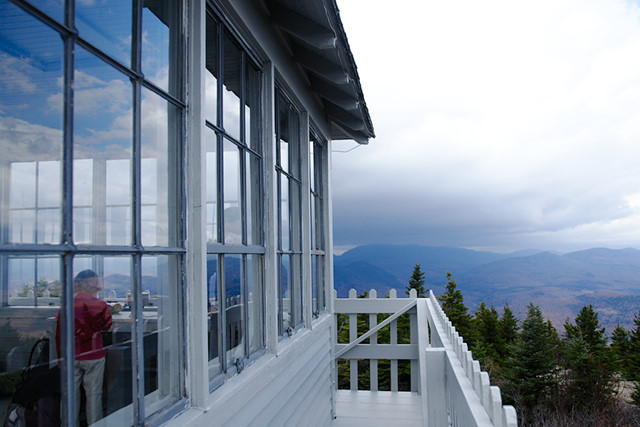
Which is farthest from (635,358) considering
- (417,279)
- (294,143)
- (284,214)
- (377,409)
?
(284,214)

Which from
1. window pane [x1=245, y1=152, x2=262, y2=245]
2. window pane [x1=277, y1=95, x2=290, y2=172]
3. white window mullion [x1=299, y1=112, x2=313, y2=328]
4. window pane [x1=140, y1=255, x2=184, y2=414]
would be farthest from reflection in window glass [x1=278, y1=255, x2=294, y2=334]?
window pane [x1=140, y1=255, x2=184, y2=414]

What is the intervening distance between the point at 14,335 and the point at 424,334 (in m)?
5.77

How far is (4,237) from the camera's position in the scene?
95cm

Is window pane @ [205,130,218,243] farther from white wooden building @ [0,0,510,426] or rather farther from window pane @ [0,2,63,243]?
window pane @ [0,2,63,243]

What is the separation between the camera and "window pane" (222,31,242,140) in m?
2.31

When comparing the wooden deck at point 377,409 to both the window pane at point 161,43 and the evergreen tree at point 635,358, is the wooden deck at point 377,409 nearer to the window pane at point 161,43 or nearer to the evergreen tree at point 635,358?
the window pane at point 161,43

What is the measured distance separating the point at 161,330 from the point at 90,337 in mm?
385

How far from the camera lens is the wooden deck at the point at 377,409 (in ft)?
18.3

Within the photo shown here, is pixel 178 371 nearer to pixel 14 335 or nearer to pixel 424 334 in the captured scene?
pixel 14 335

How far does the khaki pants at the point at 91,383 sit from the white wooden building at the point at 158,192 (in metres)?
0.03

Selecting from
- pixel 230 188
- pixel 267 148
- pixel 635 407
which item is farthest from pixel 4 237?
pixel 635 407

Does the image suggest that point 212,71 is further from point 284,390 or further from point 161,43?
point 284,390

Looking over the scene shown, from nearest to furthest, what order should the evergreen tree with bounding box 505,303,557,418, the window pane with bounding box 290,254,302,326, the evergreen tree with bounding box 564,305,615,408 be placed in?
the window pane with bounding box 290,254,302,326
the evergreen tree with bounding box 505,303,557,418
the evergreen tree with bounding box 564,305,615,408

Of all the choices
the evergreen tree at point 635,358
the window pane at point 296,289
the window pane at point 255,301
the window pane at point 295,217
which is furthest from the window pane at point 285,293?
the evergreen tree at point 635,358
